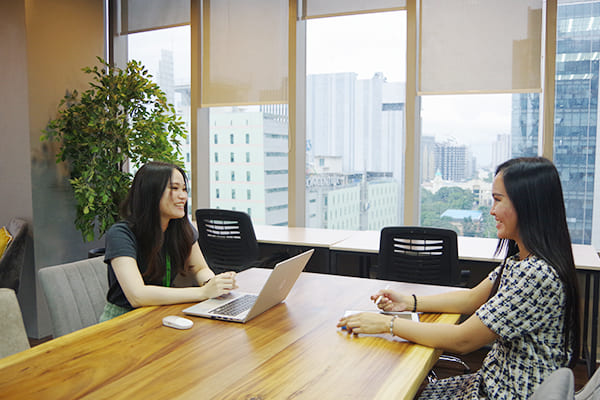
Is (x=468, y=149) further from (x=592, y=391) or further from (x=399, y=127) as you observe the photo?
(x=592, y=391)

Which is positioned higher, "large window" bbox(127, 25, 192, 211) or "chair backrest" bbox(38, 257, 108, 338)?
"large window" bbox(127, 25, 192, 211)

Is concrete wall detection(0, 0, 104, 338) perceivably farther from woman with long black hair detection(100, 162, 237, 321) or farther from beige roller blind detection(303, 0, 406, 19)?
woman with long black hair detection(100, 162, 237, 321)

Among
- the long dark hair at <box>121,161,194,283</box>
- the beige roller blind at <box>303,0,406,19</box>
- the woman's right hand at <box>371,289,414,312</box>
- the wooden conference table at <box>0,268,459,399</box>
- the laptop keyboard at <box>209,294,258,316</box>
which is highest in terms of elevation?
the beige roller blind at <box>303,0,406,19</box>

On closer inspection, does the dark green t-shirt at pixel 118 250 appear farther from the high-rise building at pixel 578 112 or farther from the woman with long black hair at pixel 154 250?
the high-rise building at pixel 578 112

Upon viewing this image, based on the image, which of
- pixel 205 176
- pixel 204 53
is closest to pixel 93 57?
pixel 204 53

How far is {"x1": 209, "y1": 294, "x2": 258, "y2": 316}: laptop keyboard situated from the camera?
1.75m

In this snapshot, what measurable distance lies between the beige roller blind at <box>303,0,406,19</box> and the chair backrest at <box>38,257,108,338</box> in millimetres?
3145

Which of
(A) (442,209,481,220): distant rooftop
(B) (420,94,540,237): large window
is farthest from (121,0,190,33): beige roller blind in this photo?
(A) (442,209,481,220): distant rooftop

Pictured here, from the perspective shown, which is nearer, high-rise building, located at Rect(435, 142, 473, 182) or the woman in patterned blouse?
the woman in patterned blouse

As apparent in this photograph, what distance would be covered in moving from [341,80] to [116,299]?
3.06 metres

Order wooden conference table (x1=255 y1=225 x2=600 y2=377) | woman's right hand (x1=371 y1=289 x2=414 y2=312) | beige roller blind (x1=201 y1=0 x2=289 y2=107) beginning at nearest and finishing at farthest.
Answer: woman's right hand (x1=371 y1=289 x2=414 y2=312) < wooden conference table (x1=255 y1=225 x2=600 y2=377) < beige roller blind (x1=201 y1=0 x2=289 y2=107)

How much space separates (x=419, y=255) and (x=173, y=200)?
165 centimetres

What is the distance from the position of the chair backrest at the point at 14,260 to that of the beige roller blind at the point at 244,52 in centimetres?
203

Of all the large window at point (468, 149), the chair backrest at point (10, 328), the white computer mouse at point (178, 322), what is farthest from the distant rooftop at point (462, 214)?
the chair backrest at point (10, 328)
